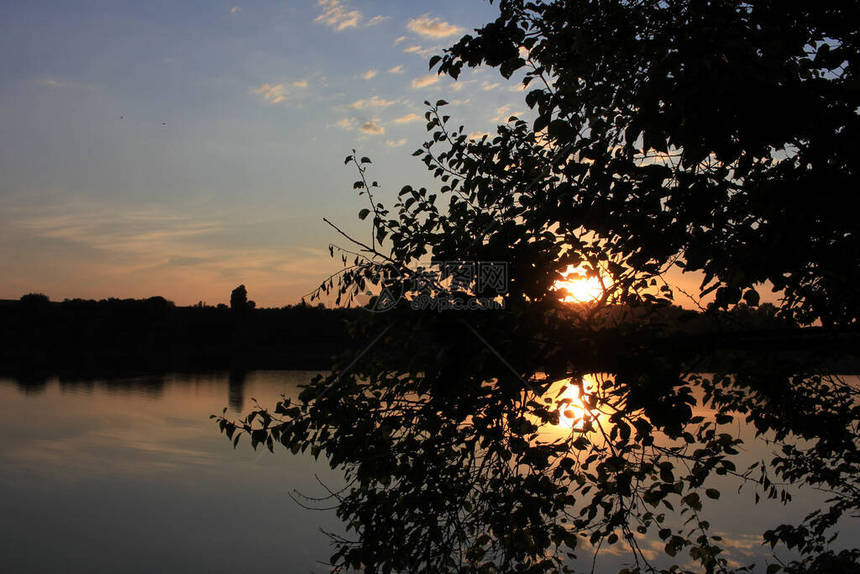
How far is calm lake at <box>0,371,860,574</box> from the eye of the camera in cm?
1530

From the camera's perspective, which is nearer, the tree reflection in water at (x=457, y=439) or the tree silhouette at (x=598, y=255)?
the tree silhouette at (x=598, y=255)

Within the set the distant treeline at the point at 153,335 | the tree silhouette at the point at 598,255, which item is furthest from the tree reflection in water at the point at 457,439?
the distant treeline at the point at 153,335

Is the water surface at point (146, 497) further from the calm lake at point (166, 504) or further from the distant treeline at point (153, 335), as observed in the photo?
the distant treeline at point (153, 335)

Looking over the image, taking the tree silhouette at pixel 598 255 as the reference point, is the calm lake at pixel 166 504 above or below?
below

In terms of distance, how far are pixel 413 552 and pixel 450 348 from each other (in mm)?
1263

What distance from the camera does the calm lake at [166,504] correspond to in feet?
50.2

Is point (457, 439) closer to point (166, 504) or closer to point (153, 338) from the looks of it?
point (166, 504)

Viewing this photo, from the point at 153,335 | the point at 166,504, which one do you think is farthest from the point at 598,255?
the point at 153,335

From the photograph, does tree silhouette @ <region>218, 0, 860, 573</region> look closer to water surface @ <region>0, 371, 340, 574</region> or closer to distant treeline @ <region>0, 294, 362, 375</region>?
water surface @ <region>0, 371, 340, 574</region>

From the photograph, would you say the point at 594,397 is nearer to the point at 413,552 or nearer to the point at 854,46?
the point at 413,552

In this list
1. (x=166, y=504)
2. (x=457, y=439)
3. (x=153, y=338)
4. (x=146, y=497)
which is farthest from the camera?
(x=153, y=338)

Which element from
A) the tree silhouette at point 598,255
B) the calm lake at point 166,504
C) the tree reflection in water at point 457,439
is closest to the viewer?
the tree silhouette at point 598,255

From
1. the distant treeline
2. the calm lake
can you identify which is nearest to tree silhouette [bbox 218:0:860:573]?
the calm lake

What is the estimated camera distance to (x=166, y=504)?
19.0 meters
